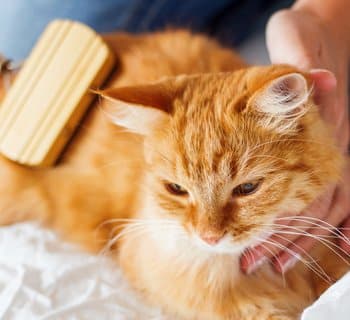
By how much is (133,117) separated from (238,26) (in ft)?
2.76

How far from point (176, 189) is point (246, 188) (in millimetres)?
142

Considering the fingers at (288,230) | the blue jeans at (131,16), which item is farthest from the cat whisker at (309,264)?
the blue jeans at (131,16)

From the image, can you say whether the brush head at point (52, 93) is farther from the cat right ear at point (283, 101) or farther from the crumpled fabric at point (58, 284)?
the cat right ear at point (283, 101)

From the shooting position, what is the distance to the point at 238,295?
43.5 inches

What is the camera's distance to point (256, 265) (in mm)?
1114

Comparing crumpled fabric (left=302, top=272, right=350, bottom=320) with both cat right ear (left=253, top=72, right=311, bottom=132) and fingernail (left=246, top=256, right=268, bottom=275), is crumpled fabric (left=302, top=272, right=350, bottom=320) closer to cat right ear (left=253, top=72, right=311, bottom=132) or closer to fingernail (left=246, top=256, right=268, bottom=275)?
fingernail (left=246, top=256, right=268, bottom=275)

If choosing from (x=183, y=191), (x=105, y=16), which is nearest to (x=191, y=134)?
(x=183, y=191)

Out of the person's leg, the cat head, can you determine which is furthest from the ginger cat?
the person's leg

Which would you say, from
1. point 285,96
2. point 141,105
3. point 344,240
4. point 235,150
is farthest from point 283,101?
point 344,240

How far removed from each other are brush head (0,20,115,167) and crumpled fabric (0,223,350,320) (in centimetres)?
21

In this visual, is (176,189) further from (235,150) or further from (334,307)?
(334,307)

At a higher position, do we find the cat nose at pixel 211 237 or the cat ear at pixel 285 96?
the cat ear at pixel 285 96

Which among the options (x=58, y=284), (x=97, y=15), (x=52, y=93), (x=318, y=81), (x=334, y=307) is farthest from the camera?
(x=97, y=15)

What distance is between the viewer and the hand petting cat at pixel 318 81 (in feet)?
3.48
